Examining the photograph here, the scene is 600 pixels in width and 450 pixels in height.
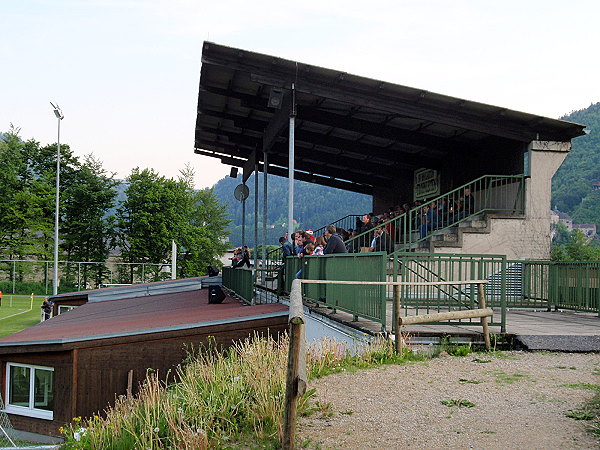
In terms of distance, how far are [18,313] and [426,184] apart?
27482 millimetres

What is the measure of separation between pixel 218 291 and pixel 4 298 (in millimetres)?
39176

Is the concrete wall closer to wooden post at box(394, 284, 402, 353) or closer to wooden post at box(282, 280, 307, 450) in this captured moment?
wooden post at box(394, 284, 402, 353)

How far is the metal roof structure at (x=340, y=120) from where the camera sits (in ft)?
55.5

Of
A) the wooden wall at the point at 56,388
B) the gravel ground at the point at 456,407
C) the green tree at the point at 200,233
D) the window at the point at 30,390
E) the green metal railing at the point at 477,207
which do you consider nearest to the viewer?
the gravel ground at the point at 456,407

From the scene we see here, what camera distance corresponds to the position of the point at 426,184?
26281 mm

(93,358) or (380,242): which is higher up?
(380,242)

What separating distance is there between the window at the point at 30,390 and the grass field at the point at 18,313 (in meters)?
15.9

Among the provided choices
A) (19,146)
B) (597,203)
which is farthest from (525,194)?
(597,203)

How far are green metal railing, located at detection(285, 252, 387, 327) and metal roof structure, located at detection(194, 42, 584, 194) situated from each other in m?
5.21

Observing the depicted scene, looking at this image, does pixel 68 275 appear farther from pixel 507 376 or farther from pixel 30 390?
pixel 507 376

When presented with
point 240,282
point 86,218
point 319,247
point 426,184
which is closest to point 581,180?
point 86,218

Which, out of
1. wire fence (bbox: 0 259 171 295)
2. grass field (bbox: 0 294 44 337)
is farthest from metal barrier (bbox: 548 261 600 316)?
wire fence (bbox: 0 259 171 295)

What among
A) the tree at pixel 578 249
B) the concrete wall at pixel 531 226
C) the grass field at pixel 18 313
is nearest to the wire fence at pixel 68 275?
the grass field at pixel 18 313

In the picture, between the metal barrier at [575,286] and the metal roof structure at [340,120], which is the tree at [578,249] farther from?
the metal barrier at [575,286]
